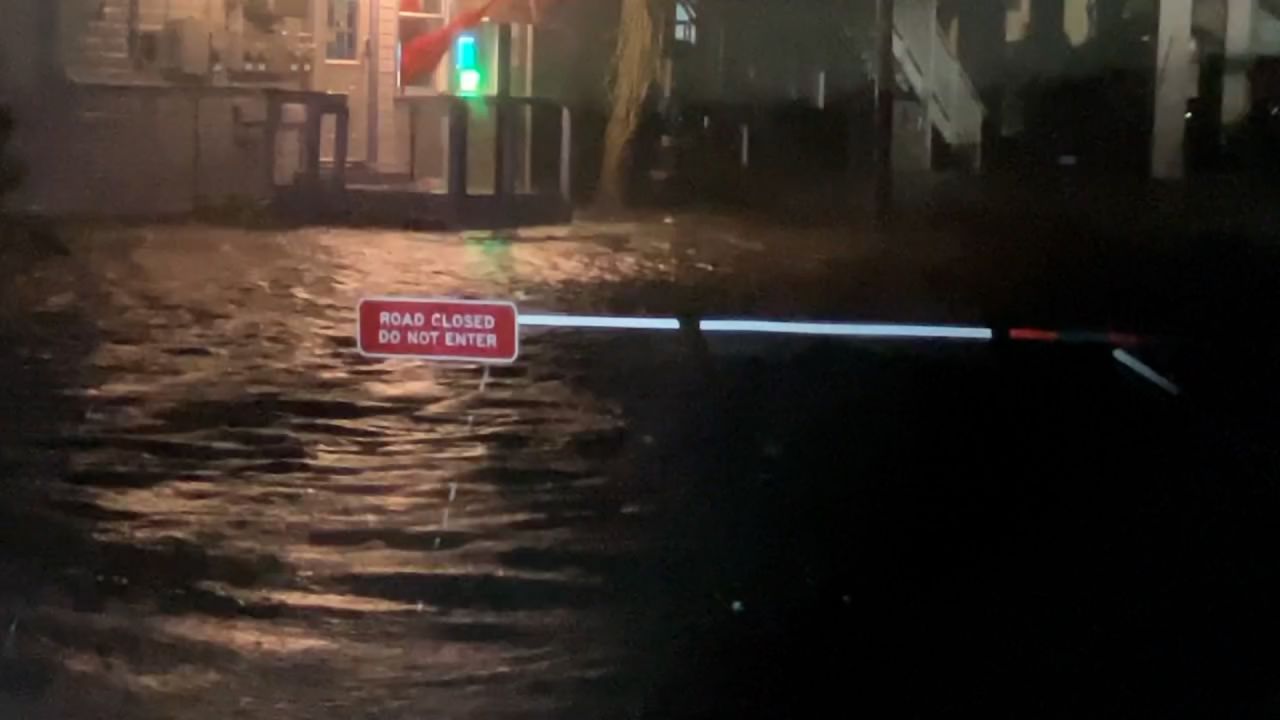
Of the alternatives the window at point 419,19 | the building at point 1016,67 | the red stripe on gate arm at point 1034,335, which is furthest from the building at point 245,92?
the red stripe on gate arm at point 1034,335

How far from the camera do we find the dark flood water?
0.95 m

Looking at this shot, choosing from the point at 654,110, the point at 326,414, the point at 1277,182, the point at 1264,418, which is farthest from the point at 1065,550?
the point at 326,414

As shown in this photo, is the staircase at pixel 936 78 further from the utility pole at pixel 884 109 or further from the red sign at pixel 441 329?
the red sign at pixel 441 329

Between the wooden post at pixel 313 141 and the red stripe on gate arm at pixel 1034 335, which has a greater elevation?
the wooden post at pixel 313 141

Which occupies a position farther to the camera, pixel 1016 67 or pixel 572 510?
pixel 572 510

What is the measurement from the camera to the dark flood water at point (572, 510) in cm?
95

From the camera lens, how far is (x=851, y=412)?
0.97 meters

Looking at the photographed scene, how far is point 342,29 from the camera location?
3.21 feet

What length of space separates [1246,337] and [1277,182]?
0.09 metres

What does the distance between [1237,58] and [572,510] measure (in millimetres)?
492

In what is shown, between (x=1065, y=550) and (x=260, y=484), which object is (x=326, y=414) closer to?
(x=260, y=484)

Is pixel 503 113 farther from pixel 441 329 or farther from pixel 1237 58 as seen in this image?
pixel 1237 58

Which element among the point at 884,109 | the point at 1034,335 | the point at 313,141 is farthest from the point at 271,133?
the point at 1034,335

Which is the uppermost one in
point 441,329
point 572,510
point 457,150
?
point 457,150
